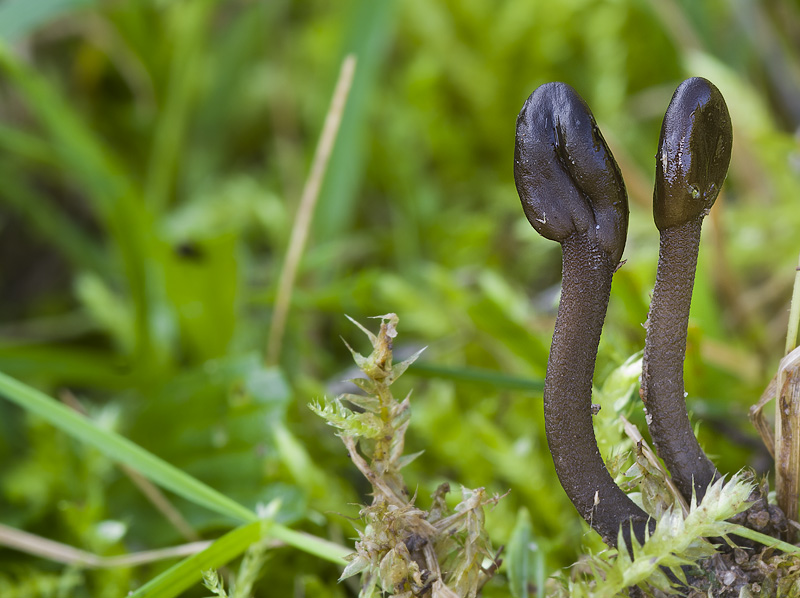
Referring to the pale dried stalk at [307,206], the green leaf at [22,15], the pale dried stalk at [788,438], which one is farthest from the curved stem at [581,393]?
the green leaf at [22,15]

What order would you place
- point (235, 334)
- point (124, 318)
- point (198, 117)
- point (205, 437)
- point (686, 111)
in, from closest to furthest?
point (686, 111) → point (205, 437) → point (235, 334) → point (124, 318) → point (198, 117)

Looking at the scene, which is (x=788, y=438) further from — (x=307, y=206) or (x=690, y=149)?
(x=307, y=206)

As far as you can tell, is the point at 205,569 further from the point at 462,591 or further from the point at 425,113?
the point at 425,113

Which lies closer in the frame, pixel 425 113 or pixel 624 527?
pixel 624 527

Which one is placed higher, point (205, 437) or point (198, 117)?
point (198, 117)

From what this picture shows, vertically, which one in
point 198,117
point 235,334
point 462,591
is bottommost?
point 462,591

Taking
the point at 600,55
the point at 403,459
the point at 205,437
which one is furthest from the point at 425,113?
the point at 403,459

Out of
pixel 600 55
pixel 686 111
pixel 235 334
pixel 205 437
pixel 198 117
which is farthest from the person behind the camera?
pixel 198 117

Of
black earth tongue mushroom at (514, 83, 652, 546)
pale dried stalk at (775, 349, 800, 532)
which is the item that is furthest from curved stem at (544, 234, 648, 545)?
pale dried stalk at (775, 349, 800, 532)
